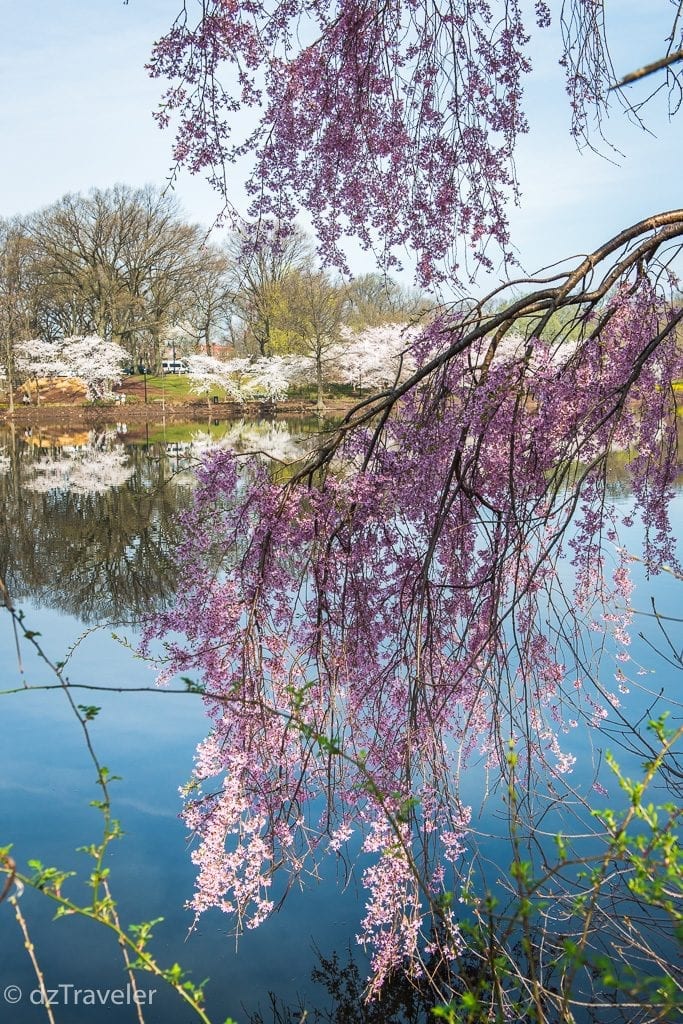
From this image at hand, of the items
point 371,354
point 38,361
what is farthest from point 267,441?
point 38,361

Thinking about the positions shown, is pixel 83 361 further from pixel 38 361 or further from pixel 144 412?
pixel 144 412

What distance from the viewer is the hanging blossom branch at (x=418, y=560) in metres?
2.71

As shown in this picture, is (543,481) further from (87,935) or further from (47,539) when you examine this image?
(47,539)

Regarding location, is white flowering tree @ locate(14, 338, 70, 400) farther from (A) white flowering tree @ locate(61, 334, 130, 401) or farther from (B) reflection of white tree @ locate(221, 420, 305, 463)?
(B) reflection of white tree @ locate(221, 420, 305, 463)

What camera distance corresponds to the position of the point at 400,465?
299cm

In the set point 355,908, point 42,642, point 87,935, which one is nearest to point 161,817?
point 87,935

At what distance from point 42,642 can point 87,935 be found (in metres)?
4.33

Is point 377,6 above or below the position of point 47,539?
above

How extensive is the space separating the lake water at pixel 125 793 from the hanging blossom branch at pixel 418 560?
40 cm

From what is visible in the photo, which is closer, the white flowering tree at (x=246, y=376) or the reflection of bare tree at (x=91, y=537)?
the reflection of bare tree at (x=91, y=537)

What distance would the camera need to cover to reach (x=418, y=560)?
2.99m

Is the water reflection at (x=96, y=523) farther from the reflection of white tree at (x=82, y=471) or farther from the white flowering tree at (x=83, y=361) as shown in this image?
the white flowering tree at (x=83, y=361)

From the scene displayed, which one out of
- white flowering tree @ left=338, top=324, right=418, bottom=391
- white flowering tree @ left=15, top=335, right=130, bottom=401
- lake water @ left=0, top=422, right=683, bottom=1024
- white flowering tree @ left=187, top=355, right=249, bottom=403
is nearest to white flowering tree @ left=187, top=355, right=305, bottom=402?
white flowering tree @ left=187, top=355, right=249, bottom=403

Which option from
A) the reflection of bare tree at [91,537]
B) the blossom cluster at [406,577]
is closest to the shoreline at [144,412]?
the reflection of bare tree at [91,537]
